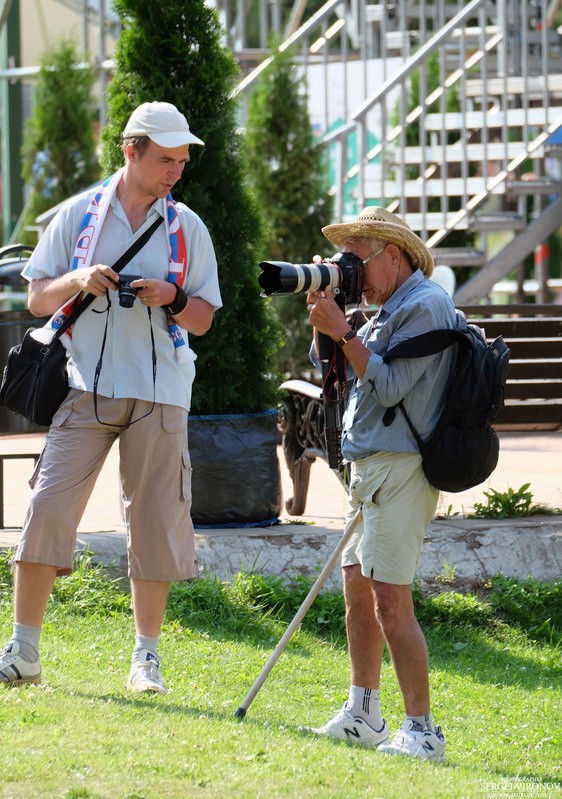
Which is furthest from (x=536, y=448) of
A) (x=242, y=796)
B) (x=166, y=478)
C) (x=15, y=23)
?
(x=15, y=23)

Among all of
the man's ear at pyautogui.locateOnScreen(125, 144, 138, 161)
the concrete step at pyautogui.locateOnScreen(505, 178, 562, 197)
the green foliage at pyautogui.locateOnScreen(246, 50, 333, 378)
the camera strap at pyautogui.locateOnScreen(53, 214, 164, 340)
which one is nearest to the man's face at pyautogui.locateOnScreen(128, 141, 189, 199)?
the man's ear at pyautogui.locateOnScreen(125, 144, 138, 161)

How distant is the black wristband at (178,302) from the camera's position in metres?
4.16

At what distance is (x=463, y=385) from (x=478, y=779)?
1130 mm

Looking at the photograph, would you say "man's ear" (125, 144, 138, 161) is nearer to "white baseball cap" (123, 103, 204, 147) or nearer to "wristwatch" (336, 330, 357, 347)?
"white baseball cap" (123, 103, 204, 147)

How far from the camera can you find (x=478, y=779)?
3588mm

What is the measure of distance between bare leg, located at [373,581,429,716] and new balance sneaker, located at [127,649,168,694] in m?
0.88

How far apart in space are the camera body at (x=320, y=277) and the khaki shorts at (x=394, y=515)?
52cm

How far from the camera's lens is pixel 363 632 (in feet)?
13.0

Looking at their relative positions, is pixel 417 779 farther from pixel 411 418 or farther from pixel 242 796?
pixel 411 418

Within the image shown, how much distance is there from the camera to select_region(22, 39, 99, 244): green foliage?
15.8 meters

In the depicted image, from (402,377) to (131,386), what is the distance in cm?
97

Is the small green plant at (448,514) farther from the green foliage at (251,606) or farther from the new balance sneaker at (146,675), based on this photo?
the new balance sneaker at (146,675)

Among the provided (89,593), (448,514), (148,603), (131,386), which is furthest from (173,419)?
(448,514)

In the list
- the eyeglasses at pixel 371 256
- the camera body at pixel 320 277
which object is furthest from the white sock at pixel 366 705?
the eyeglasses at pixel 371 256
